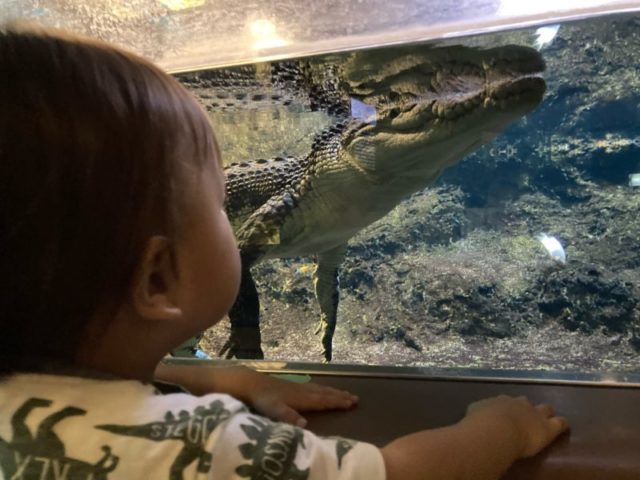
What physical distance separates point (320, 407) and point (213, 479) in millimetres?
329

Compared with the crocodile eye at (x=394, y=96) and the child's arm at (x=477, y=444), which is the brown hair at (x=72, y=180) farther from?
the crocodile eye at (x=394, y=96)

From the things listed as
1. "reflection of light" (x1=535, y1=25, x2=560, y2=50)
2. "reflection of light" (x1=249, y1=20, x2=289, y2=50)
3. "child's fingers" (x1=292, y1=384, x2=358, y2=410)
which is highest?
"reflection of light" (x1=535, y1=25, x2=560, y2=50)

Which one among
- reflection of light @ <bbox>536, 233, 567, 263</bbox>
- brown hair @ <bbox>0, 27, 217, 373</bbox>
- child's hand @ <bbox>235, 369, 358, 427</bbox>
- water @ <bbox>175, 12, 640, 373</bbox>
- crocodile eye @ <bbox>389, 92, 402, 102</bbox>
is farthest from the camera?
reflection of light @ <bbox>536, 233, 567, 263</bbox>

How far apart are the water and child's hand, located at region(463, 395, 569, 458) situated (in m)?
0.90

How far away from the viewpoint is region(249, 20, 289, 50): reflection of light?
52.1 inches

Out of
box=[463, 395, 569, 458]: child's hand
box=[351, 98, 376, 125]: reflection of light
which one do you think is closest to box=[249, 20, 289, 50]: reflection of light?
→ box=[351, 98, 376, 125]: reflection of light

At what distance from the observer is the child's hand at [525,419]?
591 mm

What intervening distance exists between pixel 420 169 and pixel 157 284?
50.9 inches

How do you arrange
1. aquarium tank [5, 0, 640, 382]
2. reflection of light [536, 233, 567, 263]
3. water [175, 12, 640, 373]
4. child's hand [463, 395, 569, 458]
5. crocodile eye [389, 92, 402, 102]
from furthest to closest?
reflection of light [536, 233, 567, 263]
water [175, 12, 640, 373]
crocodile eye [389, 92, 402, 102]
aquarium tank [5, 0, 640, 382]
child's hand [463, 395, 569, 458]

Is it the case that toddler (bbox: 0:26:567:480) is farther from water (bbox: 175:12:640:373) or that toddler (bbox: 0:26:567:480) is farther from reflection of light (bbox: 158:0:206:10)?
water (bbox: 175:12:640:373)

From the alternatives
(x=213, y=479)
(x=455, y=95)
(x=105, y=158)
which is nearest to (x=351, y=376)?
(x=213, y=479)

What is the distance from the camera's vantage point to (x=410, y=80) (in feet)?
4.93

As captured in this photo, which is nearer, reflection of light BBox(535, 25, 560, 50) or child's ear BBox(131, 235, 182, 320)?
child's ear BBox(131, 235, 182, 320)

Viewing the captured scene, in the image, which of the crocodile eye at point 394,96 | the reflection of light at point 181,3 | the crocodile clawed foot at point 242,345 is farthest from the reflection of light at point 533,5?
the crocodile clawed foot at point 242,345
